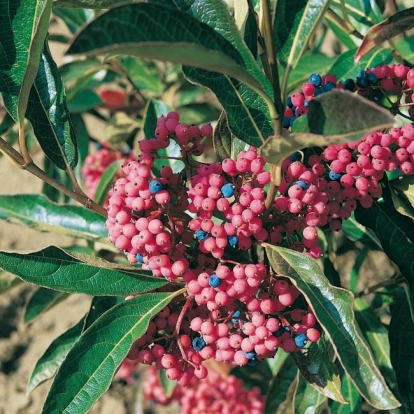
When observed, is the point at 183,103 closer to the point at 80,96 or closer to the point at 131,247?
the point at 80,96

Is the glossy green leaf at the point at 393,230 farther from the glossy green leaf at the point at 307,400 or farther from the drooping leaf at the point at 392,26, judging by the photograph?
the glossy green leaf at the point at 307,400

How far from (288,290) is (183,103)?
2.33 metres

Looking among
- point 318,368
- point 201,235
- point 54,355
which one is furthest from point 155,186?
point 54,355

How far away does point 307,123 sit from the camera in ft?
3.68

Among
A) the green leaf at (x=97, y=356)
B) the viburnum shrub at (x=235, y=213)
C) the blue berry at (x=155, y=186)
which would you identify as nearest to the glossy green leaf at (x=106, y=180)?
the viburnum shrub at (x=235, y=213)

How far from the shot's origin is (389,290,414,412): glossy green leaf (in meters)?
1.84

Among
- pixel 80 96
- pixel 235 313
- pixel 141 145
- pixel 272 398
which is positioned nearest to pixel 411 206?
pixel 235 313

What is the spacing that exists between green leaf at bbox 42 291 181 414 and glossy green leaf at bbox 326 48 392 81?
3.23 feet

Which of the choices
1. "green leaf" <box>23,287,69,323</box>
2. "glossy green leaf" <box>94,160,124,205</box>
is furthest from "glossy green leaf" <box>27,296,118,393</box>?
"glossy green leaf" <box>94,160,124,205</box>

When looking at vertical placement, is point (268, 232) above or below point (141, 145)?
below

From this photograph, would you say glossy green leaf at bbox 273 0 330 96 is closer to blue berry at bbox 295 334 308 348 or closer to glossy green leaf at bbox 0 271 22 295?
blue berry at bbox 295 334 308 348

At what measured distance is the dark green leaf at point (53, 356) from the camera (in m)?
2.22

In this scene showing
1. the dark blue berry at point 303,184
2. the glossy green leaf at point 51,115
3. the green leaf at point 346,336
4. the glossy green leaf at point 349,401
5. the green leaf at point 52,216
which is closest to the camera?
the green leaf at point 346,336

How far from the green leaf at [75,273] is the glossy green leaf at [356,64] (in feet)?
3.11
